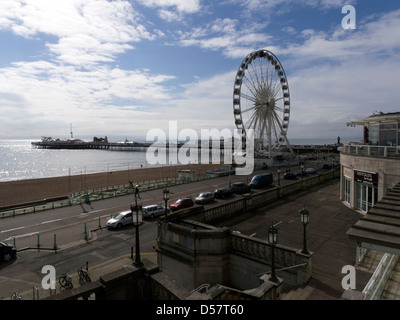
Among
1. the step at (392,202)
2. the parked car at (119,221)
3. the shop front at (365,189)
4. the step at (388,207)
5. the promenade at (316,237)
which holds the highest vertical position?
the step at (392,202)

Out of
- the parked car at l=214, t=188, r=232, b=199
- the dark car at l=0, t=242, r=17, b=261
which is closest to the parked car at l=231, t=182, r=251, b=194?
the parked car at l=214, t=188, r=232, b=199

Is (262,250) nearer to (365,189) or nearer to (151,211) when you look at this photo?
(365,189)

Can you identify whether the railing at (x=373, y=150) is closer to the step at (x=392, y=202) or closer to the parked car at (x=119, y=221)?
the step at (x=392, y=202)

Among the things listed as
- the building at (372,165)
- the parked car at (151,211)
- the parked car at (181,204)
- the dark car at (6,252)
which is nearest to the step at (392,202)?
the building at (372,165)

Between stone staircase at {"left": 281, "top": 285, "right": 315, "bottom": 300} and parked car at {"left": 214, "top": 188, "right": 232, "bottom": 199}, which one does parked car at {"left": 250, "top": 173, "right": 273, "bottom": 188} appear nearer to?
parked car at {"left": 214, "top": 188, "right": 232, "bottom": 199}

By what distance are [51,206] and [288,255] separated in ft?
94.9

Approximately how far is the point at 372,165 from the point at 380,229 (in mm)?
13968

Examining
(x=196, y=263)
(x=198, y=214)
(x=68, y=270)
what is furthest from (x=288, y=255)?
(x=68, y=270)

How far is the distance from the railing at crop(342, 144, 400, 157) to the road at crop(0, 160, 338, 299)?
1619 centimetres

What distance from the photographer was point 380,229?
6.52 m

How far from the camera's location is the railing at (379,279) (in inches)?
271
